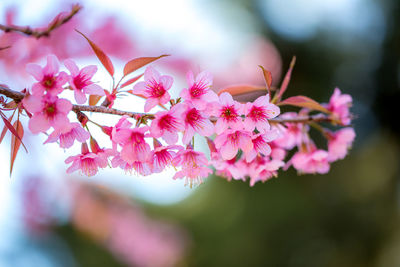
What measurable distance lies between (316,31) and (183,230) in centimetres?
274

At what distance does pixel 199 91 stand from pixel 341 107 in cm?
53

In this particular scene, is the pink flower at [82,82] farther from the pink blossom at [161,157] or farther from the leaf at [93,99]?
the pink blossom at [161,157]

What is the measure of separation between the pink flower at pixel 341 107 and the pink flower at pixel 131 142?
0.63m

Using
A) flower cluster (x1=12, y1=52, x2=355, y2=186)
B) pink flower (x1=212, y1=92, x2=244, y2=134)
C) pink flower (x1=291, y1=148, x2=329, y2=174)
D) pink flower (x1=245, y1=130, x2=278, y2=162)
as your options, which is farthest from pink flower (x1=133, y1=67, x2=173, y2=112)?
pink flower (x1=291, y1=148, x2=329, y2=174)

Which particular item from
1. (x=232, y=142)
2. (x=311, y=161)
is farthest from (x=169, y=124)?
(x=311, y=161)

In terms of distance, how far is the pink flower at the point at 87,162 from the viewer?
87 centimetres

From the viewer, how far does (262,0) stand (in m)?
3.85

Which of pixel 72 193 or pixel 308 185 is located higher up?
pixel 72 193

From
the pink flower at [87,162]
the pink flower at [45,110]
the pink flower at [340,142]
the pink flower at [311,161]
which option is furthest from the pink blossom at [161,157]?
the pink flower at [340,142]

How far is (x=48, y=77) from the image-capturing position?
2.39 ft

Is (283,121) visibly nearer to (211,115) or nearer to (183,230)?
(211,115)

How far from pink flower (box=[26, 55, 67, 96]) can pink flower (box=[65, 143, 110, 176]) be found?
197mm

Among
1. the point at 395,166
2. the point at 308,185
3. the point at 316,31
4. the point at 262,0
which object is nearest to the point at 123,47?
the point at 262,0

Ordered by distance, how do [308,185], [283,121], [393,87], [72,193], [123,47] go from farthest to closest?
[308,185] < [393,87] < [72,193] < [123,47] < [283,121]
